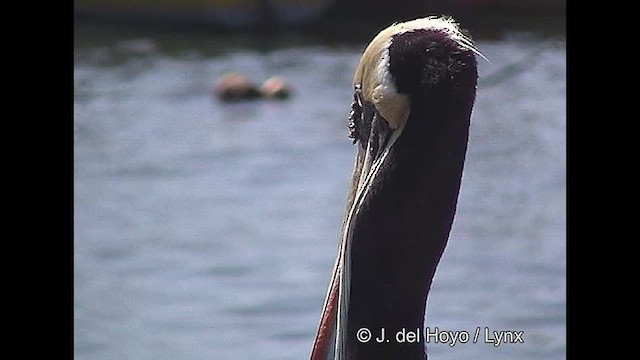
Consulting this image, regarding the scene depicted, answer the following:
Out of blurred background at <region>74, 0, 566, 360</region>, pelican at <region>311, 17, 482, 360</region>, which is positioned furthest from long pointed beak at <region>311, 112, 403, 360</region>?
blurred background at <region>74, 0, 566, 360</region>

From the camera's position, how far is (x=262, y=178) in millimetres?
5496

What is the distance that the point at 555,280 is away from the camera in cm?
429

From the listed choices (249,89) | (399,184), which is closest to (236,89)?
(249,89)

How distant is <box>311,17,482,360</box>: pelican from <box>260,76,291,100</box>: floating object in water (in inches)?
185

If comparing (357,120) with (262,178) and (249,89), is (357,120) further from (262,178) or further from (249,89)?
(249,89)

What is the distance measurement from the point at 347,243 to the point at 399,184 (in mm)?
99

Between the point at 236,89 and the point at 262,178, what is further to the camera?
the point at 236,89

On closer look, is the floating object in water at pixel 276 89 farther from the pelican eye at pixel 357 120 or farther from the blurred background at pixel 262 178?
the pelican eye at pixel 357 120

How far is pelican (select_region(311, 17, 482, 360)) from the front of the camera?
5.15ft

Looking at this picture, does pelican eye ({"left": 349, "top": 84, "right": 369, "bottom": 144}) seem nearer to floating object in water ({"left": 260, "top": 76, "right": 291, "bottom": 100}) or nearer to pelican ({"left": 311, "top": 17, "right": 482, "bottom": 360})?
pelican ({"left": 311, "top": 17, "right": 482, "bottom": 360})

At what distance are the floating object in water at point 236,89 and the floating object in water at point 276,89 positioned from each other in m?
0.04
